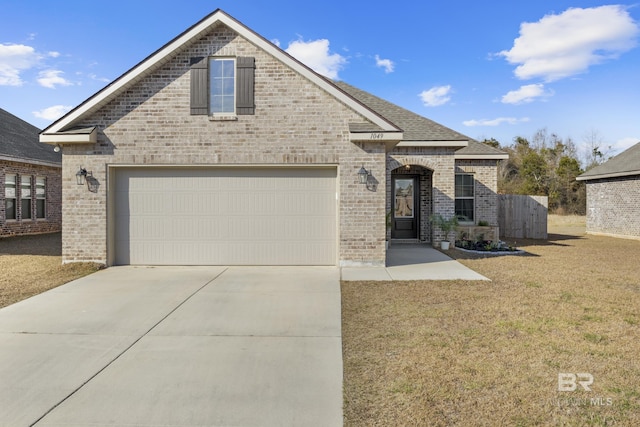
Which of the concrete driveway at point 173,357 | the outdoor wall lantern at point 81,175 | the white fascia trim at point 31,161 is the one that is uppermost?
the white fascia trim at point 31,161

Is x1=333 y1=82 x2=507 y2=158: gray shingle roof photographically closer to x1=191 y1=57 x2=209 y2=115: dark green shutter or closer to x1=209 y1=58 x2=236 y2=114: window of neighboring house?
x1=209 y1=58 x2=236 y2=114: window of neighboring house

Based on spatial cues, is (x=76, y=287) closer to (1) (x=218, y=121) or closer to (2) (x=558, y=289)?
(1) (x=218, y=121)

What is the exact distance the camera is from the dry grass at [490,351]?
324 cm

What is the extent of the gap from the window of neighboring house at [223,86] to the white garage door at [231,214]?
4.82 feet

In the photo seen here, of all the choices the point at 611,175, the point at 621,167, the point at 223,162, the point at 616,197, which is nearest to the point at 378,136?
the point at 223,162

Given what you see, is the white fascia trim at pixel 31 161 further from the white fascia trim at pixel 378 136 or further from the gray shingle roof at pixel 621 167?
the gray shingle roof at pixel 621 167

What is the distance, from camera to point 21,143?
56.9ft

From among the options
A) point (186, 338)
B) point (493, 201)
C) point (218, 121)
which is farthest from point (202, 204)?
point (493, 201)

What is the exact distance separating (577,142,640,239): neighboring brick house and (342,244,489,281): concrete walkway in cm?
1296

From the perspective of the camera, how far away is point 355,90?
15.6 m

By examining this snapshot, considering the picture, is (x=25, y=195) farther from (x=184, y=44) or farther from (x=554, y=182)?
(x=554, y=182)

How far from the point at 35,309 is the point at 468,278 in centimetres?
814

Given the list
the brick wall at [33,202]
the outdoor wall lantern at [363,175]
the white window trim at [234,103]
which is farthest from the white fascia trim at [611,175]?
the brick wall at [33,202]

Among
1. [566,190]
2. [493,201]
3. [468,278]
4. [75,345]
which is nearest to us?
[75,345]
